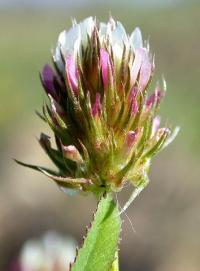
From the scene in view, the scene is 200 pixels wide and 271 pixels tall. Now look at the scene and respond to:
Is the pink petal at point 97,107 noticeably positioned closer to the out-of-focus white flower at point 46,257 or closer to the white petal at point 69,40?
the white petal at point 69,40

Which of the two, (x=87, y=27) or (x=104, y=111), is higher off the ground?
(x=87, y=27)

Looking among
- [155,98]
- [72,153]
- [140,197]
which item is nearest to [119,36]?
[155,98]

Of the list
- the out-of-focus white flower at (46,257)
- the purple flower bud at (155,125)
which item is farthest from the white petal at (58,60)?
the out-of-focus white flower at (46,257)

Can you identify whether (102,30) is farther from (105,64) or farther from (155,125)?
(155,125)

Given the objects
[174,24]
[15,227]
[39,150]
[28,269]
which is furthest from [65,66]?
[174,24]

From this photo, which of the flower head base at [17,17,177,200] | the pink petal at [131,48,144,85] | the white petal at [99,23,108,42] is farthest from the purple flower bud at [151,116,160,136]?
the white petal at [99,23,108,42]
